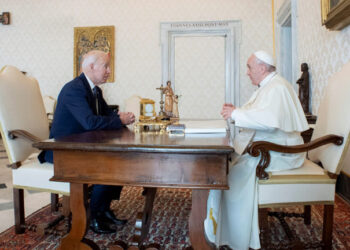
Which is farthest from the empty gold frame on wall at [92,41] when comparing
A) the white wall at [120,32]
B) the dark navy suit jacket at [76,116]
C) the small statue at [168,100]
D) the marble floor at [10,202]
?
the dark navy suit jacket at [76,116]

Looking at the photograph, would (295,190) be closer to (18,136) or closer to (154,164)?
(154,164)

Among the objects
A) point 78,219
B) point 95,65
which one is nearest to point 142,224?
point 78,219

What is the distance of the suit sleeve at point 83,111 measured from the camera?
2.19 meters

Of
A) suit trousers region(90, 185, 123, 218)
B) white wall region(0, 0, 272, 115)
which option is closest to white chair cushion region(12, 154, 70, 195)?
suit trousers region(90, 185, 123, 218)

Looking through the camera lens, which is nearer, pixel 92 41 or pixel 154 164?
pixel 154 164

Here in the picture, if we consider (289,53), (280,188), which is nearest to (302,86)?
(289,53)

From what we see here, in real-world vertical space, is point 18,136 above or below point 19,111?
below

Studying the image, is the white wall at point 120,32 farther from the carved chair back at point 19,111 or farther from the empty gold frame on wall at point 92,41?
the carved chair back at point 19,111

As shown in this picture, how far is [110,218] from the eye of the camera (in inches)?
102

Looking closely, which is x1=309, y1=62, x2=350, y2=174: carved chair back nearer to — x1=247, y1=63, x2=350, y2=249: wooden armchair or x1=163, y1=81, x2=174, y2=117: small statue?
x1=247, y1=63, x2=350, y2=249: wooden armchair

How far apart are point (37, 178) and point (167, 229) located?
1080 mm

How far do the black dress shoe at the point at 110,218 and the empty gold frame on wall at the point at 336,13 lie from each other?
2.75 m

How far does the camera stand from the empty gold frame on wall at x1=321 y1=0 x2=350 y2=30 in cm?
279

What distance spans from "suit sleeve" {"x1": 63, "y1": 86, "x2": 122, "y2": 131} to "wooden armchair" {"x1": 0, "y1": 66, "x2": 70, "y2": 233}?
14.3 inches
